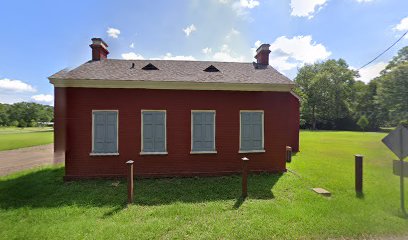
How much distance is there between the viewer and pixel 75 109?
9.18 m

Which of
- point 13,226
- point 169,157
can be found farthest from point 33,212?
point 169,157

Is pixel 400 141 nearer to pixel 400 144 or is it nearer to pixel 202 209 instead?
pixel 400 144

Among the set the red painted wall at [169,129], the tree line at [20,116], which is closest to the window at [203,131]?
the red painted wall at [169,129]

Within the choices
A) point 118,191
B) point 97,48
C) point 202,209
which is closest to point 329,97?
point 97,48

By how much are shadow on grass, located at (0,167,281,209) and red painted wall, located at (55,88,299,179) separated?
573mm

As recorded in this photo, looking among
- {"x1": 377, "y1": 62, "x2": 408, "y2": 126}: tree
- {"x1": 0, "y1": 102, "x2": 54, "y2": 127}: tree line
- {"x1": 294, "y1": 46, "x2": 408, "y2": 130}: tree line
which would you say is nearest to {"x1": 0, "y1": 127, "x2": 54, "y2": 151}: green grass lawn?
{"x1": 377, "y1": 62, "x2": 408, "y2": 126}: tree

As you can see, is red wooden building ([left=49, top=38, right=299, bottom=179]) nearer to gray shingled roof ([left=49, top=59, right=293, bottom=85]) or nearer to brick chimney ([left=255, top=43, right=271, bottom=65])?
gray shingled roof ([left=49, top=59, right=293, bottom=85])

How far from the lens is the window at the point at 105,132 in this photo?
367 inches

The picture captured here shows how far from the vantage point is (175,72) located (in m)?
10.7

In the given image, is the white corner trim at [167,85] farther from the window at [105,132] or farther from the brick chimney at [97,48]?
the brick chimney at [97,48]

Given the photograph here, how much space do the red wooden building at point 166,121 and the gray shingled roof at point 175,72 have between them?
0.05 metres

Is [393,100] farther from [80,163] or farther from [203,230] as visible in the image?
[80,163]

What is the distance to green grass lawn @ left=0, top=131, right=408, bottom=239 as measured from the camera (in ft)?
17.0

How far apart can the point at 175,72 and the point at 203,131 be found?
3.32 metres
